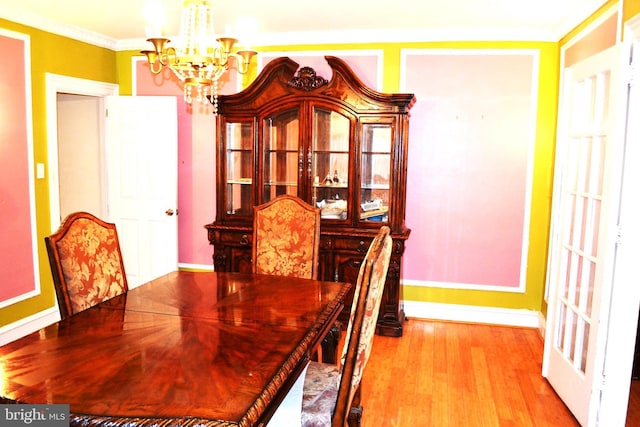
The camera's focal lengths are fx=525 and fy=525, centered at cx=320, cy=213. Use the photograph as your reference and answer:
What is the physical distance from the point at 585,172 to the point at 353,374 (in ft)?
6.24

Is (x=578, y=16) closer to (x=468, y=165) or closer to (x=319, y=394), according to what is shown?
Result: (x=468, y=165)

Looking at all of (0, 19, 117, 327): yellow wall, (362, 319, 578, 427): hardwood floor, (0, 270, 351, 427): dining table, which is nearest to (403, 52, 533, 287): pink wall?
(362, 319, 578, 427): hardwood floor

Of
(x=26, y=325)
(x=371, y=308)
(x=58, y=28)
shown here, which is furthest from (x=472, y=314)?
(x=58, y=28)

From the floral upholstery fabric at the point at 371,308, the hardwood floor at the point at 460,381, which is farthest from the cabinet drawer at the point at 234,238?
the floral upholstery fabric at the point at 371,308

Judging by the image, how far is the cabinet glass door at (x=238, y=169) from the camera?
434 cm

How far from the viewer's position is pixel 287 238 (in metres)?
3.25

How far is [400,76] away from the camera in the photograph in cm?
439

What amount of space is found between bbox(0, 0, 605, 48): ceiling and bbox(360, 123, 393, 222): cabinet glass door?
0.84m

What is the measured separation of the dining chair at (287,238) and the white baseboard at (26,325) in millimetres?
2033

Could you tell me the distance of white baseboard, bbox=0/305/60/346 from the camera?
3.84 meters

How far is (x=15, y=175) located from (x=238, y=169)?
165 cm

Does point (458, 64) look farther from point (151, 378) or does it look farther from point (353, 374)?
point (151, 378)

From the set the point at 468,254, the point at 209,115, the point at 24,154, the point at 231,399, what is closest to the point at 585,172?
the point at 468,254

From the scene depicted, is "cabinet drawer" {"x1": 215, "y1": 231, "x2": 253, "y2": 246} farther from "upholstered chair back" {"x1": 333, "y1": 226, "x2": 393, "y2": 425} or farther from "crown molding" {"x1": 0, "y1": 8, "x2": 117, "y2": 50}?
"upholstered chair back" {"x1": 333, "y1": 226, "x2": 393, "y2": 425}
